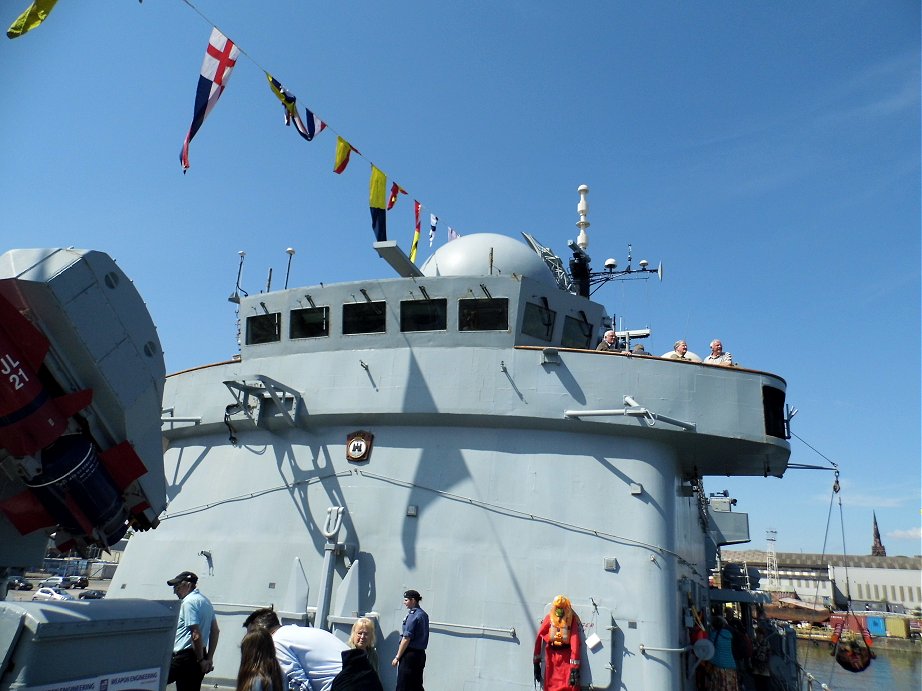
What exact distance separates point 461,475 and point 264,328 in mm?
4079

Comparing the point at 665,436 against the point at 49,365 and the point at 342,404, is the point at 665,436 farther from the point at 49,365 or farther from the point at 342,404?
the point at 49,365

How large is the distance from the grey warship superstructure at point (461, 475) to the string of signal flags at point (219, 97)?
92.9 inches

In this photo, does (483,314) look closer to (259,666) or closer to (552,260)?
(552,260)

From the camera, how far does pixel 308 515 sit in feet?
28.8

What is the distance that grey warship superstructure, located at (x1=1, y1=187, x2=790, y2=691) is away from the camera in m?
7.75

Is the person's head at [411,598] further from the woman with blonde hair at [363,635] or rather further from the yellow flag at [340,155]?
the yellow flag at [340,155]

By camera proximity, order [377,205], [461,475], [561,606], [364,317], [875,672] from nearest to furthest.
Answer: [561,606], [461,475], [364,317], [377,205], [875,672]

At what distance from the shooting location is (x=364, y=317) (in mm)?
9531

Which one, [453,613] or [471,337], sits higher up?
[471,337]

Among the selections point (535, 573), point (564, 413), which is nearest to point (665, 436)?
point (564, 413)

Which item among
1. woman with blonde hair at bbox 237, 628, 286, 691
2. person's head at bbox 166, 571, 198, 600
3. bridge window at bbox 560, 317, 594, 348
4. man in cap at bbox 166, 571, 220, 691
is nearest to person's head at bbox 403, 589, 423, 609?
man in cap at bbox 166, 571, 220, 691

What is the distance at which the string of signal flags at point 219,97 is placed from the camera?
6547 mm

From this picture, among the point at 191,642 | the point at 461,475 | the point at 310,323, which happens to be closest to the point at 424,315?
the point at 310,323

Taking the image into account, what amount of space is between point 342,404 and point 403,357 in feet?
3.48
